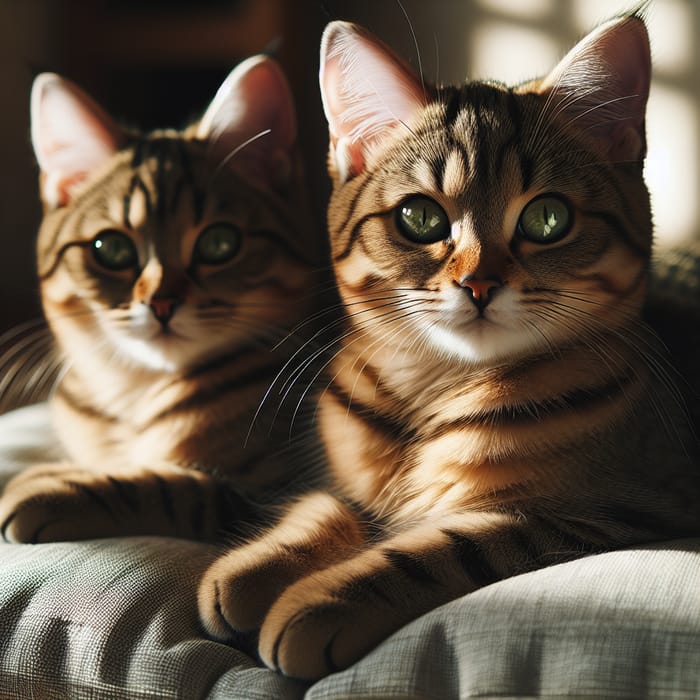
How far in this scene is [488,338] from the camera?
0.90 meters

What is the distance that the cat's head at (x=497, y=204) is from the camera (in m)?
0.90

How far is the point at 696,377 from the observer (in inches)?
44.5

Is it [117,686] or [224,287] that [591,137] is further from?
[117,686]

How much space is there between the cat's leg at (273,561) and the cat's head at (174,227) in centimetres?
29

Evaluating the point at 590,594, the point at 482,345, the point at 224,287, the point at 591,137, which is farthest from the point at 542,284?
the point at 224,287

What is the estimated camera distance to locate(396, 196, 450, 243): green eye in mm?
935

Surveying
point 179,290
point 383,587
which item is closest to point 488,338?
point 383,587

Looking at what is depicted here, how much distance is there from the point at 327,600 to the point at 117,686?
0.20m

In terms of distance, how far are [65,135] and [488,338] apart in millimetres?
739

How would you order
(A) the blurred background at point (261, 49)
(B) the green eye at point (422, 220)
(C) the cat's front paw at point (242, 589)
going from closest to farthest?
1. (C) the cat's front paw at point (242, 589)
2. (B) the green eye at point (422, 220)
3. (A) the blurred background at point (261, 49)

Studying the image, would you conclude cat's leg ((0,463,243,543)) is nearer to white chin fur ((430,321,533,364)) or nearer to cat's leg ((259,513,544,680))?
cat's leg ((259,513,544,680))

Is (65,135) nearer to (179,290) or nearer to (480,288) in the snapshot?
(179,290)

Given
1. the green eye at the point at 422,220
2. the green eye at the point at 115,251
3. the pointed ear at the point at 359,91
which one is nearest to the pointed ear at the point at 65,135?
the green eye at the point at 115,251

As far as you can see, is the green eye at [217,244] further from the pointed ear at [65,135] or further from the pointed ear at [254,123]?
the pointed ear at [65,135]
